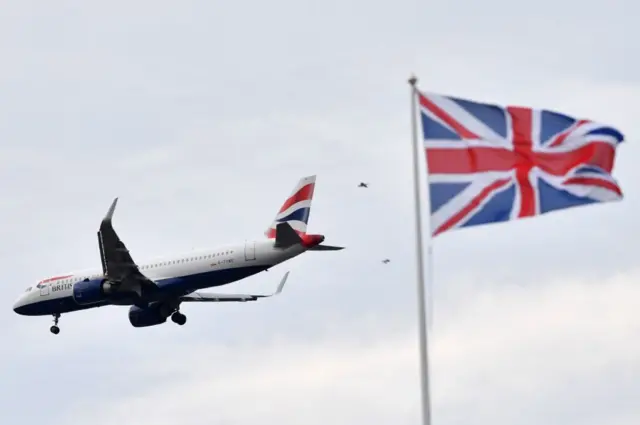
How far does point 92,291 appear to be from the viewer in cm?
10294

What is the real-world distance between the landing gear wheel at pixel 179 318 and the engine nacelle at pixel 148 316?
683 mm

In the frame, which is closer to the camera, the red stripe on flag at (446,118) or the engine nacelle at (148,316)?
the red stripe on flag at (446,118)

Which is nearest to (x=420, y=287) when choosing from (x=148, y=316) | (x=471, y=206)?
(x=471, y=206)

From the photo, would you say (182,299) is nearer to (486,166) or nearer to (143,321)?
(143,321)

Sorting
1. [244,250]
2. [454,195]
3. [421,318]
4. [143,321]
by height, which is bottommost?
[143,321]

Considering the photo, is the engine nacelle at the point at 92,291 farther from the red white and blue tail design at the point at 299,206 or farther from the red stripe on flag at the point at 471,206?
the red stripe on flag at the point at 471,206

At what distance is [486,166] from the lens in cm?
3394

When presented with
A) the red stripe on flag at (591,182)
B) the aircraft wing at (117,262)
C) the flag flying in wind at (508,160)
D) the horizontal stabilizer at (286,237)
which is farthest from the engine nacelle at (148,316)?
the red stripe on flag at (591,182)

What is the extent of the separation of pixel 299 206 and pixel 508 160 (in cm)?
7010

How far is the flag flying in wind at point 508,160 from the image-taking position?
33344 millimetres

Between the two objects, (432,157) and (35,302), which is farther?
(35,302)

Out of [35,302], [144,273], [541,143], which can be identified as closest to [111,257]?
[144,273]

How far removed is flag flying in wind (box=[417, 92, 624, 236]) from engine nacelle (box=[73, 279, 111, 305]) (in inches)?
2812

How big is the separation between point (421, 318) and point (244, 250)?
217 ft
